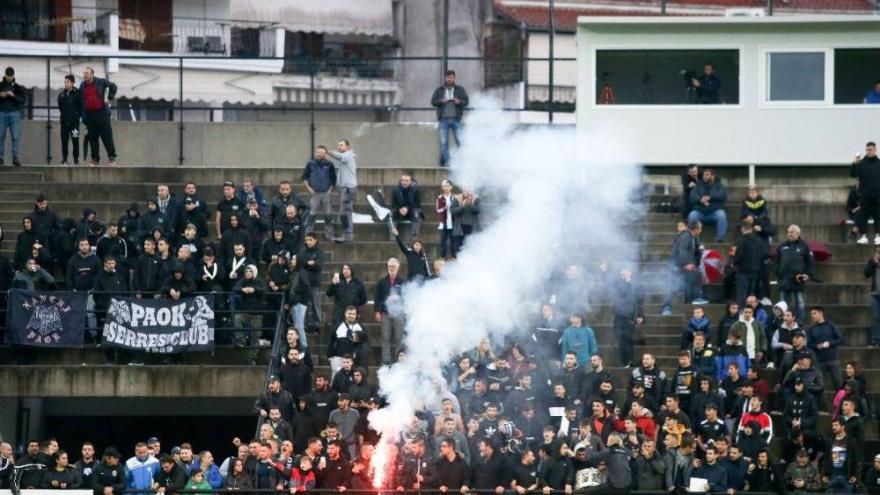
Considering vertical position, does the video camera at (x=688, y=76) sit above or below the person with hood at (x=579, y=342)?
above

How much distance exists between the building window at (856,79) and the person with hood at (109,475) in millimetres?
16940

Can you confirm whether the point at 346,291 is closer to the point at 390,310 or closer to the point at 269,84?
the point at 390,310

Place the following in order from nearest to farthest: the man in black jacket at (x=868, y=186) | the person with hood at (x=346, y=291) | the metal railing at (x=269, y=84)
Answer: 1. the person with hood at (x=346, y=291)
2. the man in black jacket at (x=868, y=186)
3. the metal railing at (x=269, y=84)

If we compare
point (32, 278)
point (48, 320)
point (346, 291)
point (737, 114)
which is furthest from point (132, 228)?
point (737, 114)

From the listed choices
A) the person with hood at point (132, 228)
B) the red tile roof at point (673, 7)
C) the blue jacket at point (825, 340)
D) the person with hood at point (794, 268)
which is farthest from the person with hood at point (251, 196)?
the red tile roof at point (673, 7)

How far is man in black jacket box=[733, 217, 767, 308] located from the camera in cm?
3466

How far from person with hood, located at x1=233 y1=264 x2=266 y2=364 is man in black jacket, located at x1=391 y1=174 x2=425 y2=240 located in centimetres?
367

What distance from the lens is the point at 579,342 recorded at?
31875 mm

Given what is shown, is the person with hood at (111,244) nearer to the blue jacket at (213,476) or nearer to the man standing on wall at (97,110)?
the man standing on wall at (97,110)

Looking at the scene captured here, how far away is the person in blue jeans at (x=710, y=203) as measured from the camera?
122ft

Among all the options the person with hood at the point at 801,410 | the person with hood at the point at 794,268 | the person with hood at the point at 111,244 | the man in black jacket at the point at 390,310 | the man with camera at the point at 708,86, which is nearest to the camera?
the person with hood at the point at 801,410

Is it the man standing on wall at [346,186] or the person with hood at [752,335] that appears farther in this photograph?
the man standing on wall at [346,186]

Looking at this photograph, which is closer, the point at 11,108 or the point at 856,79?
the point at 11,108

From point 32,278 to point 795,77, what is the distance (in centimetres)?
1489
